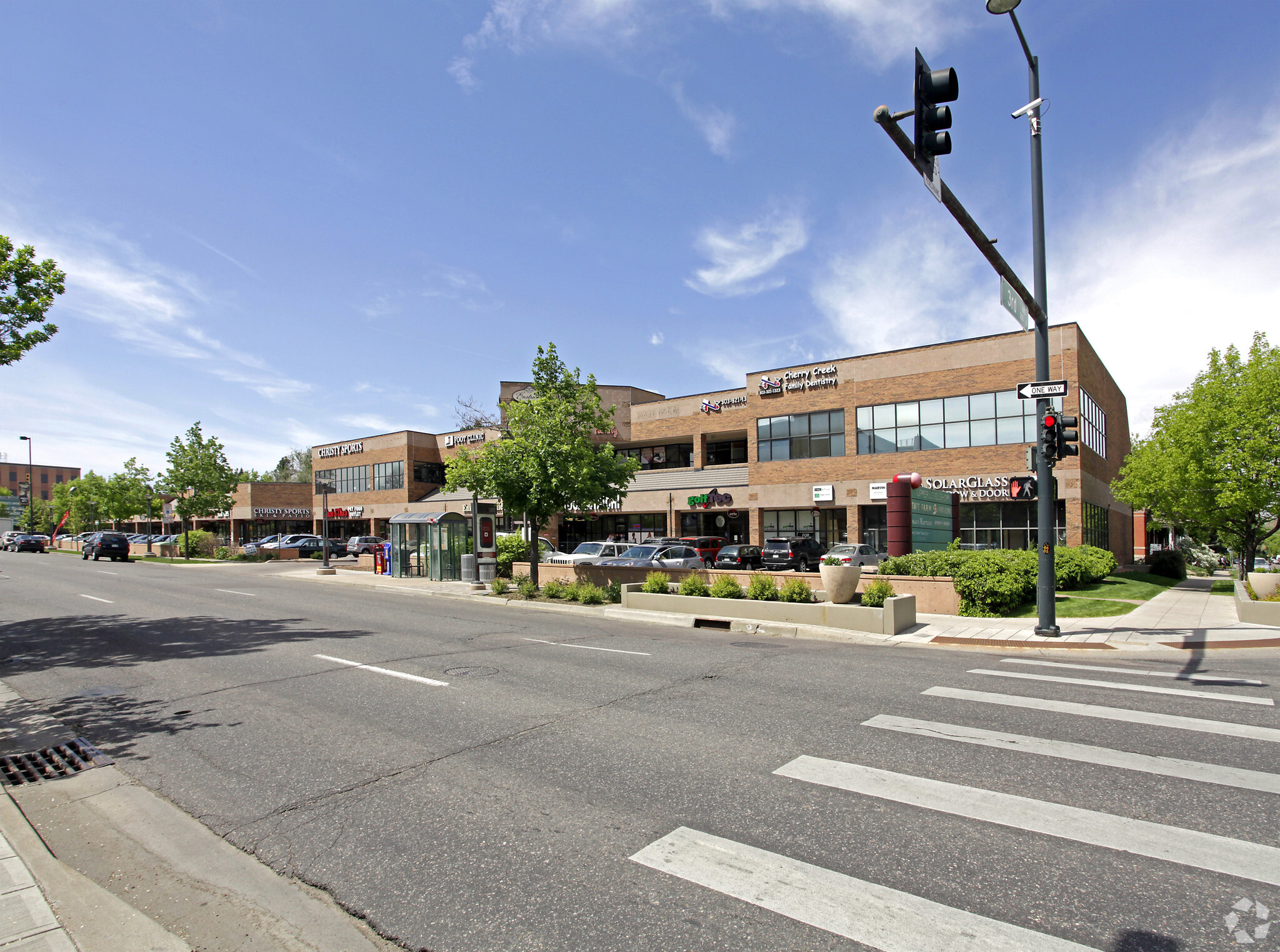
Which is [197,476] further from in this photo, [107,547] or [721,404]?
[721,404]

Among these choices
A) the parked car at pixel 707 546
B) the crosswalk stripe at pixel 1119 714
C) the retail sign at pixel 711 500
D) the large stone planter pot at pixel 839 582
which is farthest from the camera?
the retail sign at pixel 711 500

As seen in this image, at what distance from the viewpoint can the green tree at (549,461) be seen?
20.3 metres

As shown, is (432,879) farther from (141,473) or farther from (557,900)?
(141,473)

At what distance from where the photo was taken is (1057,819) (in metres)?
4.63

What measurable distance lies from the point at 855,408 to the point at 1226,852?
111 feet

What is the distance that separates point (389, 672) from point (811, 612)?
27.4ft

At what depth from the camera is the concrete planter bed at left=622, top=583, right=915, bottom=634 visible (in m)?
13.7

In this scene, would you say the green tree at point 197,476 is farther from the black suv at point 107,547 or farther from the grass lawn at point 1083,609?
the grass lawn at point 1083,609

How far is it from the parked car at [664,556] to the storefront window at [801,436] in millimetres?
14405

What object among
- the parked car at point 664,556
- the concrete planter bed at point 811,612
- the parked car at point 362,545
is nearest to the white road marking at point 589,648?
the concrete planter bed at point 811,612

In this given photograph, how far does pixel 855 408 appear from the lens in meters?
36.5

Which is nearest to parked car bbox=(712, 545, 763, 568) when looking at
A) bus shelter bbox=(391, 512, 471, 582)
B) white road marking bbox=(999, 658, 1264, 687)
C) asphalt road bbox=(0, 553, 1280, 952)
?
bus shelter bbox=(391, 512, 471, 582)

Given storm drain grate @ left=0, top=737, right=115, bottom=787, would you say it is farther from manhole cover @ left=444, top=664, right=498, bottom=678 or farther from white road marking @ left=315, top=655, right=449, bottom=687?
manhole cover @ left=444, top=664, right=498, bottom=678

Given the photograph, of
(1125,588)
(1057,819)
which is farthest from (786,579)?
(1057,819)
